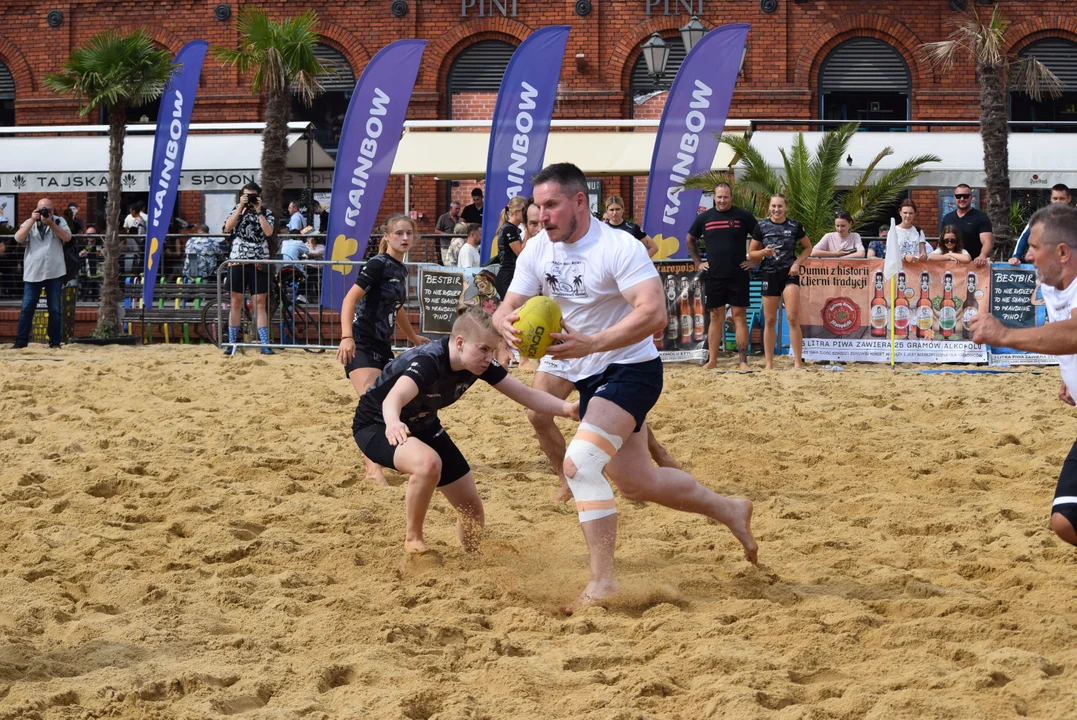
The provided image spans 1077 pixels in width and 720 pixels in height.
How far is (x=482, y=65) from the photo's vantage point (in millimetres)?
27062

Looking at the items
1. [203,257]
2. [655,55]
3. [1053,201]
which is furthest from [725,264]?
[203,257]

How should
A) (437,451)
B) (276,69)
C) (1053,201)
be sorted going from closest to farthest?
(437,451) < (1053,201) < (276,69)

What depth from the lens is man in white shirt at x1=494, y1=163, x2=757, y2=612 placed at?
16.7 feet

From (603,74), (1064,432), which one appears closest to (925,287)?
(1064,432)

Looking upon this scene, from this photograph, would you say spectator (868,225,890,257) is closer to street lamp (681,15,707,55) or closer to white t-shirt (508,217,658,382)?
street lamp (681,15,707,55)

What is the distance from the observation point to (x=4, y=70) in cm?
2873

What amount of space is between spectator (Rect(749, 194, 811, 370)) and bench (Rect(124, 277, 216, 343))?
8.64 metres

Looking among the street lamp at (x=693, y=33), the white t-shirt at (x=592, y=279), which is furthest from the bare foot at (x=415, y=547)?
the street lamp at (x=693, y=33)

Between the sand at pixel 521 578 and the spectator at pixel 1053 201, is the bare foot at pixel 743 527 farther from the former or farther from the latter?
the spectator at pixel 1053 201

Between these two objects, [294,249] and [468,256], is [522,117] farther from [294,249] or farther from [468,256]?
[294,249]

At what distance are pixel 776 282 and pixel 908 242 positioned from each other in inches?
78.3

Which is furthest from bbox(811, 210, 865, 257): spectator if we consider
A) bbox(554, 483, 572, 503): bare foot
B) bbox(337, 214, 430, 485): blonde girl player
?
bbox(554, 483, 572, 503): bare foot

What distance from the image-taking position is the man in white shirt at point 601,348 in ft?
16.7

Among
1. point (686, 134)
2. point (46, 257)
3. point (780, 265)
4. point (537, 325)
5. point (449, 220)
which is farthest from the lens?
point (449, 220)
